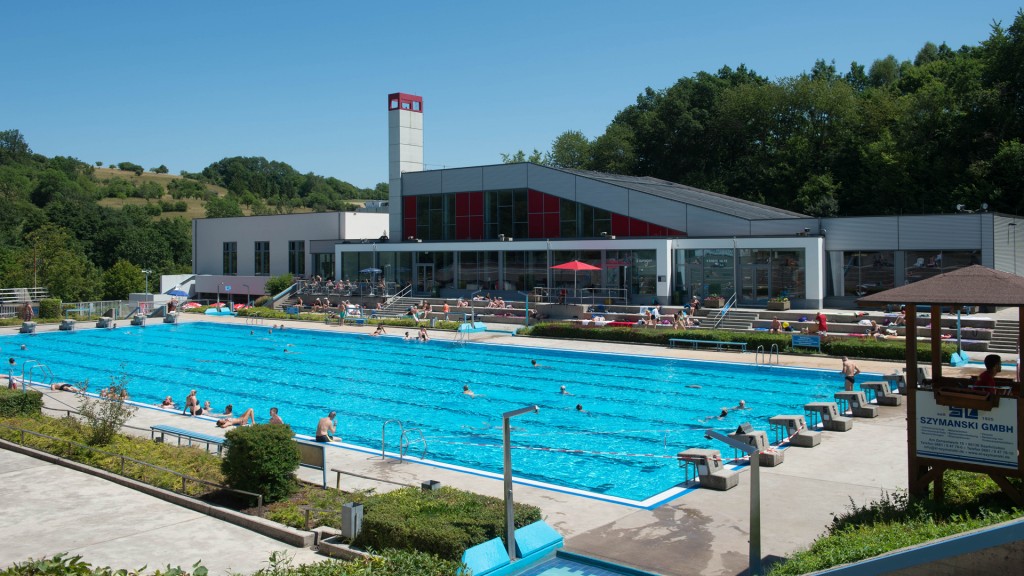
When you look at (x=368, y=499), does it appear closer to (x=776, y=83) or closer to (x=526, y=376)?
(x=526, y=376)

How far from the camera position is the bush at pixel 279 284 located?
51.8 m

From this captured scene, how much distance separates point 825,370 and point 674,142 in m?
47.1

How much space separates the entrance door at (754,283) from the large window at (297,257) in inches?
1253

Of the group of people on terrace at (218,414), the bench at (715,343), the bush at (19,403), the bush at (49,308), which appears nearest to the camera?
the bush at (19,403)

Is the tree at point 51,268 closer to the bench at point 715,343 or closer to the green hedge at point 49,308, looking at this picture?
the green hedge at point 49,308

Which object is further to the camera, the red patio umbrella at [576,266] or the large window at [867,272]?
the red patio umbrella at [576,266]

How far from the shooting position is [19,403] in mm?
19078

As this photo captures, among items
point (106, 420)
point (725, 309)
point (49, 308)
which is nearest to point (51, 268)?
point (49, 308)

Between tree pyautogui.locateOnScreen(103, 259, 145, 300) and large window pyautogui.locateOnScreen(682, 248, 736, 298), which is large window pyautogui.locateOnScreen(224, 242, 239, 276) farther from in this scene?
large window pyautogui.locateOnScreen(682, 248, 736, 298)

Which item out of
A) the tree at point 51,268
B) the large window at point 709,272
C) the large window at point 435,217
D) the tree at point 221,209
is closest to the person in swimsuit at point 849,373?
the large window at point 709,272

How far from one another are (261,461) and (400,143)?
40331 mm

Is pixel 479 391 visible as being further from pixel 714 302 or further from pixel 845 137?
pixel 845 137

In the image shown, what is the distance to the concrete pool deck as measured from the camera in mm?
10195

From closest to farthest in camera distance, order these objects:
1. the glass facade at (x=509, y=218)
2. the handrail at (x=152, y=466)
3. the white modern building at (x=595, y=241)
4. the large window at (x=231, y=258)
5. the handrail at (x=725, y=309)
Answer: the handrail at (x=152, y=466) < the handrail at (x=725, y=309) < the white modern building at (x=595, y=241) < the glass facade at (x=509, y=218) < the large window at (x=231, y=258)
